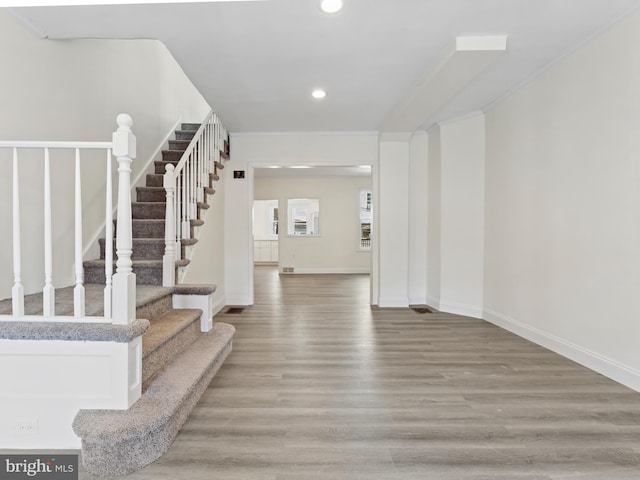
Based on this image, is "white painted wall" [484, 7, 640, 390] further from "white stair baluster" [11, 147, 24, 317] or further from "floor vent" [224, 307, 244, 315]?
"white stair baluster" [11, 147, 24, 317]

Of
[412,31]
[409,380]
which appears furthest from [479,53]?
[409,380]

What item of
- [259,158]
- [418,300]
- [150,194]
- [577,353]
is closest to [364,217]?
[418,300]

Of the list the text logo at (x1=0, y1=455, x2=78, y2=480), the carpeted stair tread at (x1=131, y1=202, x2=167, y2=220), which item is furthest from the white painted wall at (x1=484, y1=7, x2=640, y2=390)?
the carpeted stair tread at (x1=131, y1=202, x2=167, y2=220)

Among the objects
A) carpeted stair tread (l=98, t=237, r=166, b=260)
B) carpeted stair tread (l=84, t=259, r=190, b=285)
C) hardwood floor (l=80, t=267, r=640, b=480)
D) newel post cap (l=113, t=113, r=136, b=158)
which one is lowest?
hardwood floor (l=80, t=267, r=640, b=480)

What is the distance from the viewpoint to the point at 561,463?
65.5 inches

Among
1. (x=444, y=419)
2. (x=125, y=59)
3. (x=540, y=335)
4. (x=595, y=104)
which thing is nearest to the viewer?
(x=444, y=419)

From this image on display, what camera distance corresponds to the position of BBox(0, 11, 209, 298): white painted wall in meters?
2.38

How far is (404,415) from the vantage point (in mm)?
2092

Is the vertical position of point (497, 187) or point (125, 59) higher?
point (125, 59)

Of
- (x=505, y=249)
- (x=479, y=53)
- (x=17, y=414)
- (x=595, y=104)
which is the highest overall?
(x=479, y=53)

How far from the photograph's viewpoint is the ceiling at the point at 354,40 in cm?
234

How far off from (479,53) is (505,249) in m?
2.09

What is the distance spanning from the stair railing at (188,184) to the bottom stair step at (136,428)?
4.10 ft

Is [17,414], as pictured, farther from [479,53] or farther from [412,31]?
[479,53]
